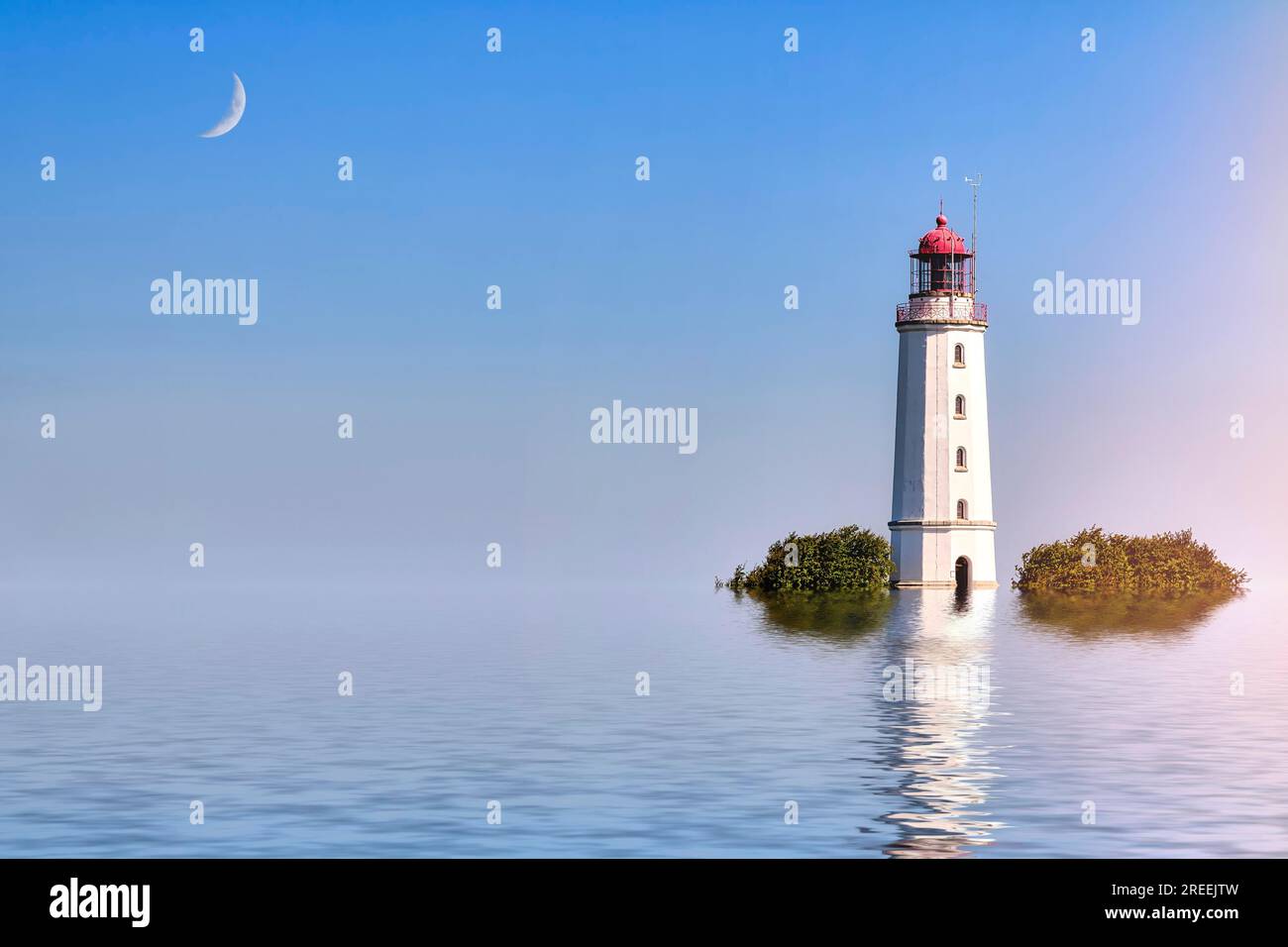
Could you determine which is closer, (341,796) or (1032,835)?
(1032,835)

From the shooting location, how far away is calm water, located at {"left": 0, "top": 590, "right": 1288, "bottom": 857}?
73.0 feet

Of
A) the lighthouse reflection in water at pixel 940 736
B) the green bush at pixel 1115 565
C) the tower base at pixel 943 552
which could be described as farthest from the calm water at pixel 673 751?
the green bush at pixel 1115 565

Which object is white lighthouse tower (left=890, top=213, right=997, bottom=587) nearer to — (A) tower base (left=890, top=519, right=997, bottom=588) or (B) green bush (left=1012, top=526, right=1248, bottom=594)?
(A) tower base (left=890, top=519, right=997, bottom=588)

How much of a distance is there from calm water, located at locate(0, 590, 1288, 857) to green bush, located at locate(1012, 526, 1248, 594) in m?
42.3

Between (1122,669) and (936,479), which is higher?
(936,479)

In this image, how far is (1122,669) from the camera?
163 feet

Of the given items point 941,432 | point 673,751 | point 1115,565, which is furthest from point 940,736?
point 1115,565

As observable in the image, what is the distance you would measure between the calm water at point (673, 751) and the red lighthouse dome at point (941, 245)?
33300 mm

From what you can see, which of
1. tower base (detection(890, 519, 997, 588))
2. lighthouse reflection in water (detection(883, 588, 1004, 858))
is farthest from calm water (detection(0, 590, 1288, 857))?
tower base (detection(890, 519, 997, 588))

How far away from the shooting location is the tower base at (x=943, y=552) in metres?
92.8
